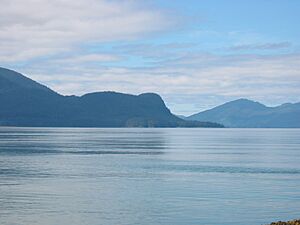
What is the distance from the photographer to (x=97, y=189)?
66.9 meters

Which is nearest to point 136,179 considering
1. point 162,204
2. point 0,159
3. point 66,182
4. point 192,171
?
point 66,182

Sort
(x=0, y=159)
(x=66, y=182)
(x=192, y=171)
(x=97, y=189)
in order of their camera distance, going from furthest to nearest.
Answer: (x=0, y=159) → (x=192, y=171) → (x=66, y=182) → (x=97, y=189)

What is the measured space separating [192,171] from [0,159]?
40.5 m

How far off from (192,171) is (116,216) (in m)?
43.0

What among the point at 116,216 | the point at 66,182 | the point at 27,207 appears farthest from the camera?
the point at 66,182

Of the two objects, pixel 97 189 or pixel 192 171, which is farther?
pixel 192 171

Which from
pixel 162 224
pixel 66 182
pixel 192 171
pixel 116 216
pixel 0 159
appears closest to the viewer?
pixel 162 224

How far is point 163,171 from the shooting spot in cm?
9144

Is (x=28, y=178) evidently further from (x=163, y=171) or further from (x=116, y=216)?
(x=116, y=216)

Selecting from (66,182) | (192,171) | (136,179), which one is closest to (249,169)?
(192,171)

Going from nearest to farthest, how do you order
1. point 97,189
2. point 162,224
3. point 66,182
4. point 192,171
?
point 162,224
point 97,189
point 66,182
point 192,171

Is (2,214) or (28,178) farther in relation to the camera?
(28,178)

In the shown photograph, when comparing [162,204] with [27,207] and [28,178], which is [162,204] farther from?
[28,178]

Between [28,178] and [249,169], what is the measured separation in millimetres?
38374
